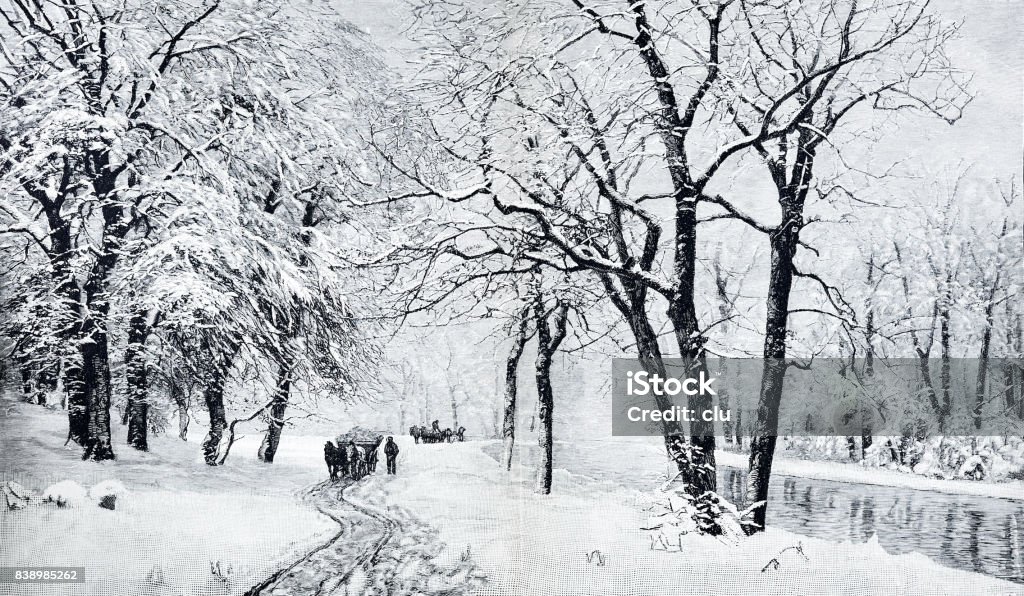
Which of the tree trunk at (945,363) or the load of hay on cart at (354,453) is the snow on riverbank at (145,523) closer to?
the load of hay on cart at (354,453)

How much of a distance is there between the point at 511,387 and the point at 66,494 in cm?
248

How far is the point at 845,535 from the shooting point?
3.65 meters

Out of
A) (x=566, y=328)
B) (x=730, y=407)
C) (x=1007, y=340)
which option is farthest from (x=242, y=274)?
(x=1007, y=340)

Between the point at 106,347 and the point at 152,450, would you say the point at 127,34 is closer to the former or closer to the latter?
the point at 106,347

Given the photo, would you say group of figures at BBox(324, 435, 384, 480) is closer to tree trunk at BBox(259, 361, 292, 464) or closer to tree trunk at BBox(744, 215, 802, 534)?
tree trunk at BBox(259, 361, 292, 464)

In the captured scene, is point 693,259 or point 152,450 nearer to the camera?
point 152,450

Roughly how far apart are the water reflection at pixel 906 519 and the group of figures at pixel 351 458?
1.94m

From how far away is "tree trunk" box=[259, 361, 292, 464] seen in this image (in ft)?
11.4

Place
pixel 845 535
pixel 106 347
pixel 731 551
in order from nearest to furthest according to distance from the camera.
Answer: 1. pixel 106 347
2. pixel 731 551
3. pixel 845 535

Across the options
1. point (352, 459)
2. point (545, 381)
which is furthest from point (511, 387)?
point (352, 459)

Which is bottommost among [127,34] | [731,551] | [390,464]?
[731,551]

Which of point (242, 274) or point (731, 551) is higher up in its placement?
point (242, 274)

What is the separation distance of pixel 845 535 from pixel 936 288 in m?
1.55

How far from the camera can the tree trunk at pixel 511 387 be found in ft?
14.1
